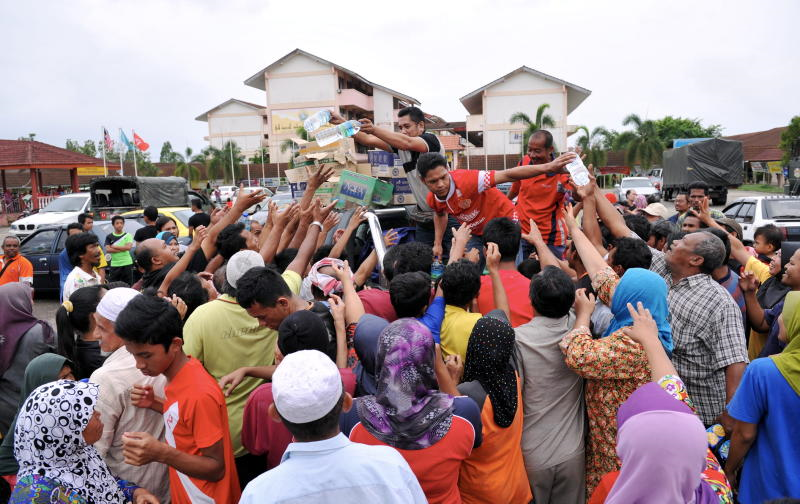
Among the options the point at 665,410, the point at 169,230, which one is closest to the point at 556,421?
the point at 665,410

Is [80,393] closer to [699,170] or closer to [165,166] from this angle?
[699,170]

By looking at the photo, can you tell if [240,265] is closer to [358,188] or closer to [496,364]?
[496,364]

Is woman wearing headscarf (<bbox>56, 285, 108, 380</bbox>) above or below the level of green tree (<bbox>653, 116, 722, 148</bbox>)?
below

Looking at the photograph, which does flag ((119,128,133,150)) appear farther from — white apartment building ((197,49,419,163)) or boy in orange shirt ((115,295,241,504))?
boy in orange shirt ((115,295,241,504))

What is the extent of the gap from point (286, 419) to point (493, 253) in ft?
7.12

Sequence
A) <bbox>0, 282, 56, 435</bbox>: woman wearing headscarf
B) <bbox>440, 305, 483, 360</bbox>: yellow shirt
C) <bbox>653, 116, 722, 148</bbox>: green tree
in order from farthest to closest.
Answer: <bbox>653, 116, 722, 148</bbox>: green tree
<bbox>0, 282, 56, 435</bbox>: woman wearing headscarf
<bbox>440, 305, 483, 360</bbox>: yellow shirt

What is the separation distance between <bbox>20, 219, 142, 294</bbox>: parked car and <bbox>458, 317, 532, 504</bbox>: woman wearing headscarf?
1003 cm

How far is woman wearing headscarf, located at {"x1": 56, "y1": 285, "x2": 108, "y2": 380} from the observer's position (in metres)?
3.27

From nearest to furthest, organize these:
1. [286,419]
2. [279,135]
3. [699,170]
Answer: [286,419] < [699,170] < [279,135]

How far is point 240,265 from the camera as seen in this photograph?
3.30m

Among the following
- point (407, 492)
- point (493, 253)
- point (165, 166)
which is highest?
point (165, 166)

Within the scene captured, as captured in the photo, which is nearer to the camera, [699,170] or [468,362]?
[468,362]

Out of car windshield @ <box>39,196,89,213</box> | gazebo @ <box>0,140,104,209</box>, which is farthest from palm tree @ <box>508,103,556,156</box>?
car windshield @ <box>39,196,89,213</box>

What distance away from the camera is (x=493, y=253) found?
11.7 ft
